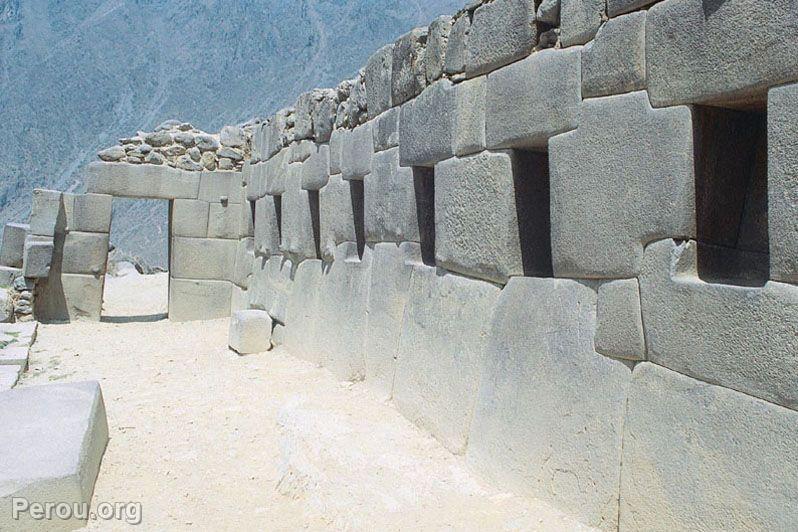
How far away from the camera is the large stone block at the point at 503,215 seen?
3521mm

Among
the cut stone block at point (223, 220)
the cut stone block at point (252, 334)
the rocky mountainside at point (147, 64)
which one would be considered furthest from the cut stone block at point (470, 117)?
the rocky mountainside at point (147, 64)

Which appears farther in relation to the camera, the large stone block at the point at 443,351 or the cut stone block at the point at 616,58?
the large stone block at the point at 443,351

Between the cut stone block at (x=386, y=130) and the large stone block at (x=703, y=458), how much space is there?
2730 mm

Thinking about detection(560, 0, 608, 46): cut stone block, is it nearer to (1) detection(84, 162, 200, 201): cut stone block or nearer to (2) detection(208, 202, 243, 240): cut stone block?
(2) detection(208, 202, 243, 240): cut stone block

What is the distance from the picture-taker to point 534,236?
3590 millimetres

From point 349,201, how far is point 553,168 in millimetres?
2945

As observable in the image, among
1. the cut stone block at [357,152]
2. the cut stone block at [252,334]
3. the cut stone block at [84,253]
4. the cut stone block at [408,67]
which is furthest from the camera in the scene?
the cut stone block at [84,253]

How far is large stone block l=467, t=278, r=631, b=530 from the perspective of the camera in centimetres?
274

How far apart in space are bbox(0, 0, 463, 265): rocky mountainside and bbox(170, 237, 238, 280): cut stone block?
22.0 metres

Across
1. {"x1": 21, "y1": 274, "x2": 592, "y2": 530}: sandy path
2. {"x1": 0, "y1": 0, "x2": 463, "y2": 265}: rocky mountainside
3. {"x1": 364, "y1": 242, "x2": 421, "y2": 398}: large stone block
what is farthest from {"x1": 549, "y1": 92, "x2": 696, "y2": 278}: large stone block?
{"x1": 0, "y1": 0, "x2": 463, "y2": 265}: rocky mountainside

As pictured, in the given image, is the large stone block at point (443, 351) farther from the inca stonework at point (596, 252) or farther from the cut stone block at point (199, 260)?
the cut stone block at point (199, 260)

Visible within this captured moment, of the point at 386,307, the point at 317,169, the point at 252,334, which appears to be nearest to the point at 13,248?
the point at 252,334

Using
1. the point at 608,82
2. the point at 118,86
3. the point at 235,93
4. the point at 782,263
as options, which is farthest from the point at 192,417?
the point at 118,86

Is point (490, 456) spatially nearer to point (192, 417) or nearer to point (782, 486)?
point (782, 486)
